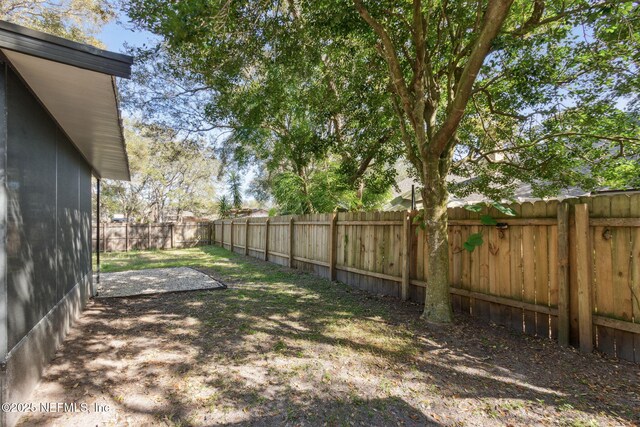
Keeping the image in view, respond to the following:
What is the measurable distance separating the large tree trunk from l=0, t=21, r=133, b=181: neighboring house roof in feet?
12.0

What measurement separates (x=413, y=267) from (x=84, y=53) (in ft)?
16.1

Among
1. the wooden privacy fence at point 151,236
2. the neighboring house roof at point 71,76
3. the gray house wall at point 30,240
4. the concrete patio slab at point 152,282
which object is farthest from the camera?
the wooden privacy fence at point 151,236

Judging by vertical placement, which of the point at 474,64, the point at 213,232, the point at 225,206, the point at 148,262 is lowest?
the point at 148,262

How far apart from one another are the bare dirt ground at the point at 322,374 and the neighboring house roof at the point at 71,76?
95.7 inches

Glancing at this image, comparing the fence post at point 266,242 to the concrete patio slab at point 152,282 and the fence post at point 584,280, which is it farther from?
the fence post at point 584,280

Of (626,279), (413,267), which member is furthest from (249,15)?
(626,279)

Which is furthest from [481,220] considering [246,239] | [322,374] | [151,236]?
[151,236]

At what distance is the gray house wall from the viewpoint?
2.24 m

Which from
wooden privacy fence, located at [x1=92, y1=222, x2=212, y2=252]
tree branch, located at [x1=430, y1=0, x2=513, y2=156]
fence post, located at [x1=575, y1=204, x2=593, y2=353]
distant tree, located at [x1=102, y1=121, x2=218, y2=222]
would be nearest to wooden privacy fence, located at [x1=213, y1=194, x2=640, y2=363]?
fence post, located at [x1=575, y1=204, x2=593, y2=353]

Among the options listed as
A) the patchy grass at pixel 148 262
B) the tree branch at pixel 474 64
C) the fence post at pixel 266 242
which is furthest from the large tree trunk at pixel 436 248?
the patchy grass at pixel 148 262

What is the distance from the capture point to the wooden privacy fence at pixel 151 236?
15.4m

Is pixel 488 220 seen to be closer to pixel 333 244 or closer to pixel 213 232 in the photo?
pixel 333 244

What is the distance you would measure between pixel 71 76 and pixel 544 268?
16.1 feet

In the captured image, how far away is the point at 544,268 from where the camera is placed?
3.71 m
